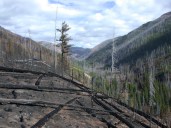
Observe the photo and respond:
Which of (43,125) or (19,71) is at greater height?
(19,71)

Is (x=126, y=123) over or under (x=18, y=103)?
under

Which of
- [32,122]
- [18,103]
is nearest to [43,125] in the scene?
[32,122]

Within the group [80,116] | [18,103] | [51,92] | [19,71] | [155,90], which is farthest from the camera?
[155,90]

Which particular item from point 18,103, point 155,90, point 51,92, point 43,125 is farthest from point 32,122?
point 155,90

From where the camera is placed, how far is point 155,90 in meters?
83.6

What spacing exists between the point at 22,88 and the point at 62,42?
67.2m

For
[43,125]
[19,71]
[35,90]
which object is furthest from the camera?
[19,71]

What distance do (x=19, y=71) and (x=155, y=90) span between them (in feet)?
200

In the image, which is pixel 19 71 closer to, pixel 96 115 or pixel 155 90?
pixel 96 115

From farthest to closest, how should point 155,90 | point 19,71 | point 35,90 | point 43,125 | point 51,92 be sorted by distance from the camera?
point 155,90 < point 19,71 < point 51,92 < point 35,90 < point 43,125

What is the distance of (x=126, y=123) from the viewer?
20.0 meters

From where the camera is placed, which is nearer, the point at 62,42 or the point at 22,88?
the point at 22,88

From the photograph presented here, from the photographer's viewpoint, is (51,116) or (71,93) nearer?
(51,116)

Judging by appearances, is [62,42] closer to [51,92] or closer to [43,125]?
[51,92]
